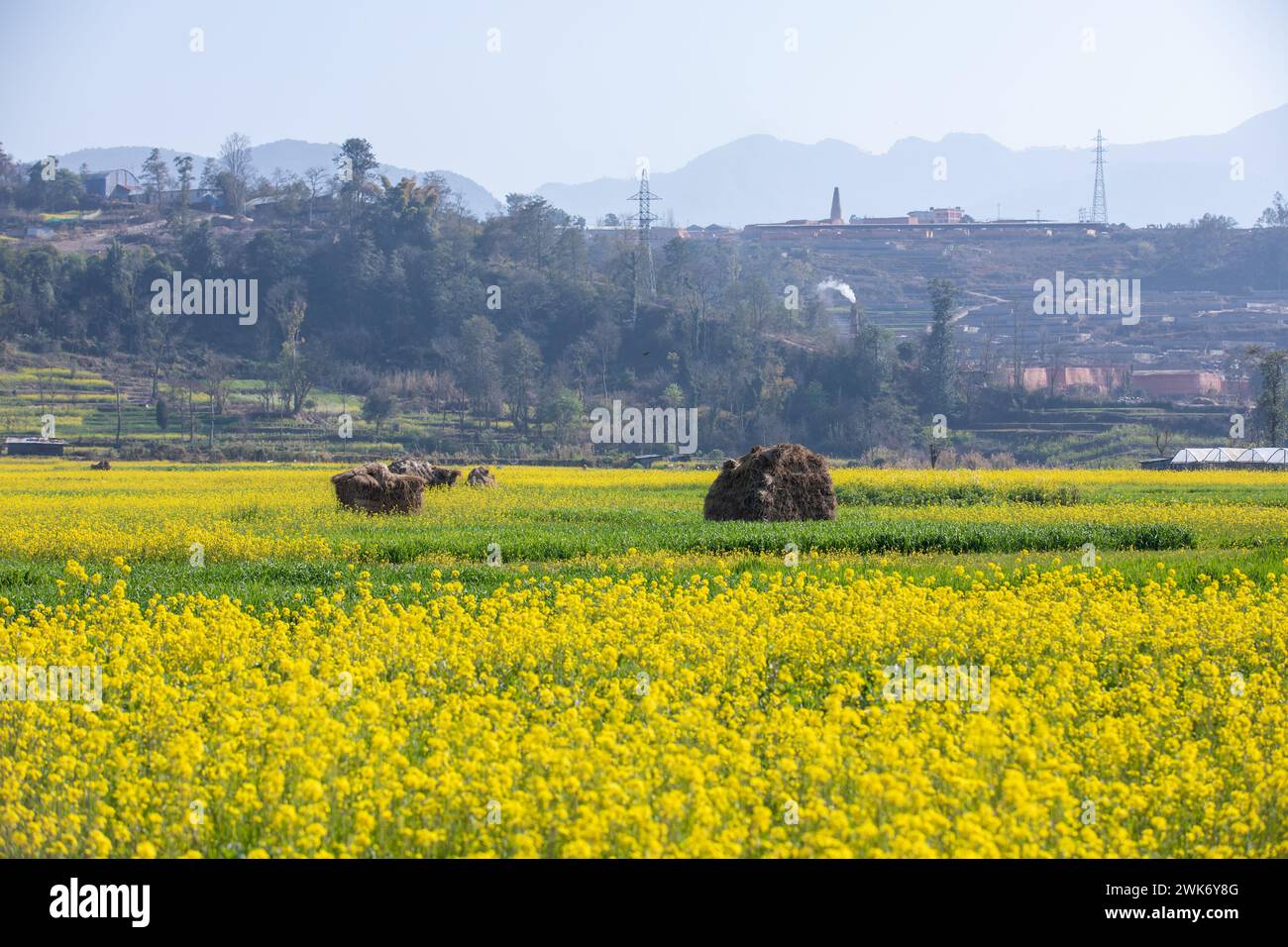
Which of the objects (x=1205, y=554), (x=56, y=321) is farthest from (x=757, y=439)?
(x=1205, y=554)

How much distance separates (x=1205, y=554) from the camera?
21.3m

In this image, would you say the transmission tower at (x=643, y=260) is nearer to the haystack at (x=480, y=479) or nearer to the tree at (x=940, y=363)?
the tree at (x=940, y=363)

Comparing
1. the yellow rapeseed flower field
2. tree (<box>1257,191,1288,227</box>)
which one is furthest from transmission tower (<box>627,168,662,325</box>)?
the yellow rapeseed flower field

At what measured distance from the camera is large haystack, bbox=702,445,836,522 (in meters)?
26.4

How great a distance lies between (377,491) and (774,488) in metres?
7.48

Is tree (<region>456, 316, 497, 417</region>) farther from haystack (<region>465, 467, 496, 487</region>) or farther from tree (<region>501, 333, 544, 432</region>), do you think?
haystack (<region>465, 467, 496, 487</region>)

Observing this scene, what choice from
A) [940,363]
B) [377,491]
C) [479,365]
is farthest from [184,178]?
[377,491]

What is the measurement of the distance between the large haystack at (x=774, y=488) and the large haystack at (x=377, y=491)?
18.6 feet

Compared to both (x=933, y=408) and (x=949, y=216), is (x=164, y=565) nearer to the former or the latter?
(x=933, y=408)

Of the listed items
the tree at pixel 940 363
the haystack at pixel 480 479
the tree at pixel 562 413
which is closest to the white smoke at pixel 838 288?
the tree at pixel 940 363

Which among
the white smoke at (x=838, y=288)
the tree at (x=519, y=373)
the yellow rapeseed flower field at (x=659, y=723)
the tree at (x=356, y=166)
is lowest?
the yellow rapeseed flower field at (x=659, y=723)

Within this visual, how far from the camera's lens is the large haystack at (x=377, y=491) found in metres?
27.5

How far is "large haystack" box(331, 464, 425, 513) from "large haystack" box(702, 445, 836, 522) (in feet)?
18.6
